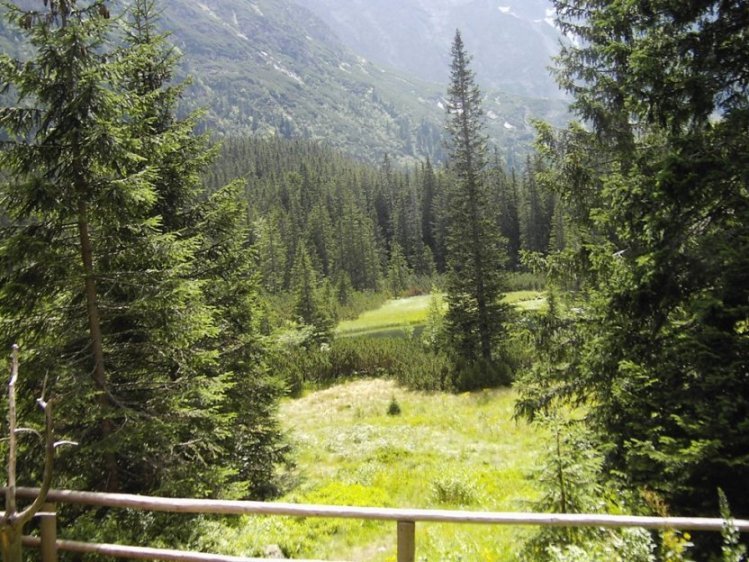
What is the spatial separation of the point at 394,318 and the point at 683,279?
57.5 m

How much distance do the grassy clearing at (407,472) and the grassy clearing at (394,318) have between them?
2920 centimetres

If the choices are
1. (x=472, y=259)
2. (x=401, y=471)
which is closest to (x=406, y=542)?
(x=401, y=471)

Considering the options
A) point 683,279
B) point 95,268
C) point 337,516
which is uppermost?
point 95,268

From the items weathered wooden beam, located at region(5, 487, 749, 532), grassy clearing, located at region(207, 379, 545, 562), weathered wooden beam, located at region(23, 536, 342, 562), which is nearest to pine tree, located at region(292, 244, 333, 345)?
grassy clearing, located at region(207, 379, 545, 562)

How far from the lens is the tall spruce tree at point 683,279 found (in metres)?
5.62

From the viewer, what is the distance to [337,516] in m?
4.72

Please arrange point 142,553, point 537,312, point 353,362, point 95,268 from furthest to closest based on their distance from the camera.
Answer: point 353,362
point 537,312
point 95,268
point 142,553

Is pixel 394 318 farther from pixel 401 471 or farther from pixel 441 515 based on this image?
pixel 441 515

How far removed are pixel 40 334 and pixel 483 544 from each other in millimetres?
7661

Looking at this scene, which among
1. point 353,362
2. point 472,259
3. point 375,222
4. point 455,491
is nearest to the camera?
point 455,491

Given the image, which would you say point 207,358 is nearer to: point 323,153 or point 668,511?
point 668,511

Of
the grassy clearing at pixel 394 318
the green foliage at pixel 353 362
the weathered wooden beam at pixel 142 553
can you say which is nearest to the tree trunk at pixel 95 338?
the weathered wooden beam at pixel 142 553

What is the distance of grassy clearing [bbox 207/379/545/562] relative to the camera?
7.78 m

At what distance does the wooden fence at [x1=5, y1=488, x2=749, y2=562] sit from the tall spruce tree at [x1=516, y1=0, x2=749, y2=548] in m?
1.39
